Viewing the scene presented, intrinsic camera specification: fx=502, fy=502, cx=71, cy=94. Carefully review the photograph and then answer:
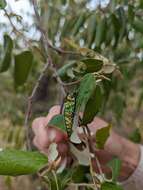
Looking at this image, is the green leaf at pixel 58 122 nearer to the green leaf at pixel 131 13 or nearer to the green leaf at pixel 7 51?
the green leaf at pixel 7 51

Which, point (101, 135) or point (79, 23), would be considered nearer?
point (101, 135)

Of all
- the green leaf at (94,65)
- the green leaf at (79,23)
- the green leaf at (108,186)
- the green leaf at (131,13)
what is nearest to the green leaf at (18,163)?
the green leaf at (108,186)

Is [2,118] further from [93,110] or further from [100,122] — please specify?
[93,110]

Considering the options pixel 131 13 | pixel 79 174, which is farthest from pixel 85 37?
pixel 79 174

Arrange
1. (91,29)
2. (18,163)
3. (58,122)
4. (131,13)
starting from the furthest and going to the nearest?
(91,29), (131,13), (58,122), (18,163)

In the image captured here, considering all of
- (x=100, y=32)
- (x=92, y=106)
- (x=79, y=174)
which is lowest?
(x=79, y=174)

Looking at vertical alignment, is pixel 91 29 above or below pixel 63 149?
above

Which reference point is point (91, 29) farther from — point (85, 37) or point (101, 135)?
point (101, 135)

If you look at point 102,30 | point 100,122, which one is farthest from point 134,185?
point 102,30
